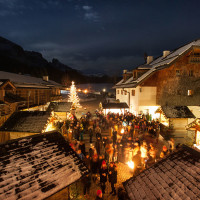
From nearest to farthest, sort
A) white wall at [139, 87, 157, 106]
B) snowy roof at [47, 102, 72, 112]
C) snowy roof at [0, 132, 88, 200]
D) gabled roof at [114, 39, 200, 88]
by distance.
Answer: snowy roof at [0, 132, 88, 200], gabled roof at [114, 39, 200, 88], white wall at [139, 87, 157, 106], snowy roof at [47, 102, 72, 112]

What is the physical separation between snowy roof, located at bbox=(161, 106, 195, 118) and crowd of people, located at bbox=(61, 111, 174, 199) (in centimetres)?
348

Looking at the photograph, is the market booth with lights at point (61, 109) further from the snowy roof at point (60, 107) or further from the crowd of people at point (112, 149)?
the crowd of people at point (112, 149)

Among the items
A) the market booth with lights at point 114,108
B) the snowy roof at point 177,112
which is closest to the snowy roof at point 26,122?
the market booth with lights at point 114,108

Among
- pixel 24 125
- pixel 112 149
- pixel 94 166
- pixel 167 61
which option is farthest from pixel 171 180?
pixel 167 61

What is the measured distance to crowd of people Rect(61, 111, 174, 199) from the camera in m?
7.66

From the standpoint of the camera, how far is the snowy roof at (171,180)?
416 centimetres

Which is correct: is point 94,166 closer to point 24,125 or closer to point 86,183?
point 86,183

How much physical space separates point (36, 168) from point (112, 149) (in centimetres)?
673

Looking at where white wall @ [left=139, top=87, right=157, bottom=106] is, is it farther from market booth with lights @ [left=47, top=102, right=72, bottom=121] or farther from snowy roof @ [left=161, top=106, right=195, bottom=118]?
market booth with lights @ [left=47, top=102, right=72, bottom=121]

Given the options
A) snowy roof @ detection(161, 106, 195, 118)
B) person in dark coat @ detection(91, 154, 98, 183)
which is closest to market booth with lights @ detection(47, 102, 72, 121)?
person in dark coat @ detection(91, 154, 98, 183)

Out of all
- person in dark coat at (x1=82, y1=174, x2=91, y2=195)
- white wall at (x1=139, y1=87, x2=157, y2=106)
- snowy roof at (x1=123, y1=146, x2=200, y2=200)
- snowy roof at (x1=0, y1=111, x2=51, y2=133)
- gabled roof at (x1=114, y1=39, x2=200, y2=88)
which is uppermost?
gabled roof at (x1=114, y1=39, x2=200, y2=88)

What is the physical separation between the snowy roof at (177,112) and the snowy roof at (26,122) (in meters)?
14.2

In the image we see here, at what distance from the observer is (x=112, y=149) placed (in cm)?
1087

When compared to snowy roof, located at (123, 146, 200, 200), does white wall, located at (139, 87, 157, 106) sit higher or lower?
higher
